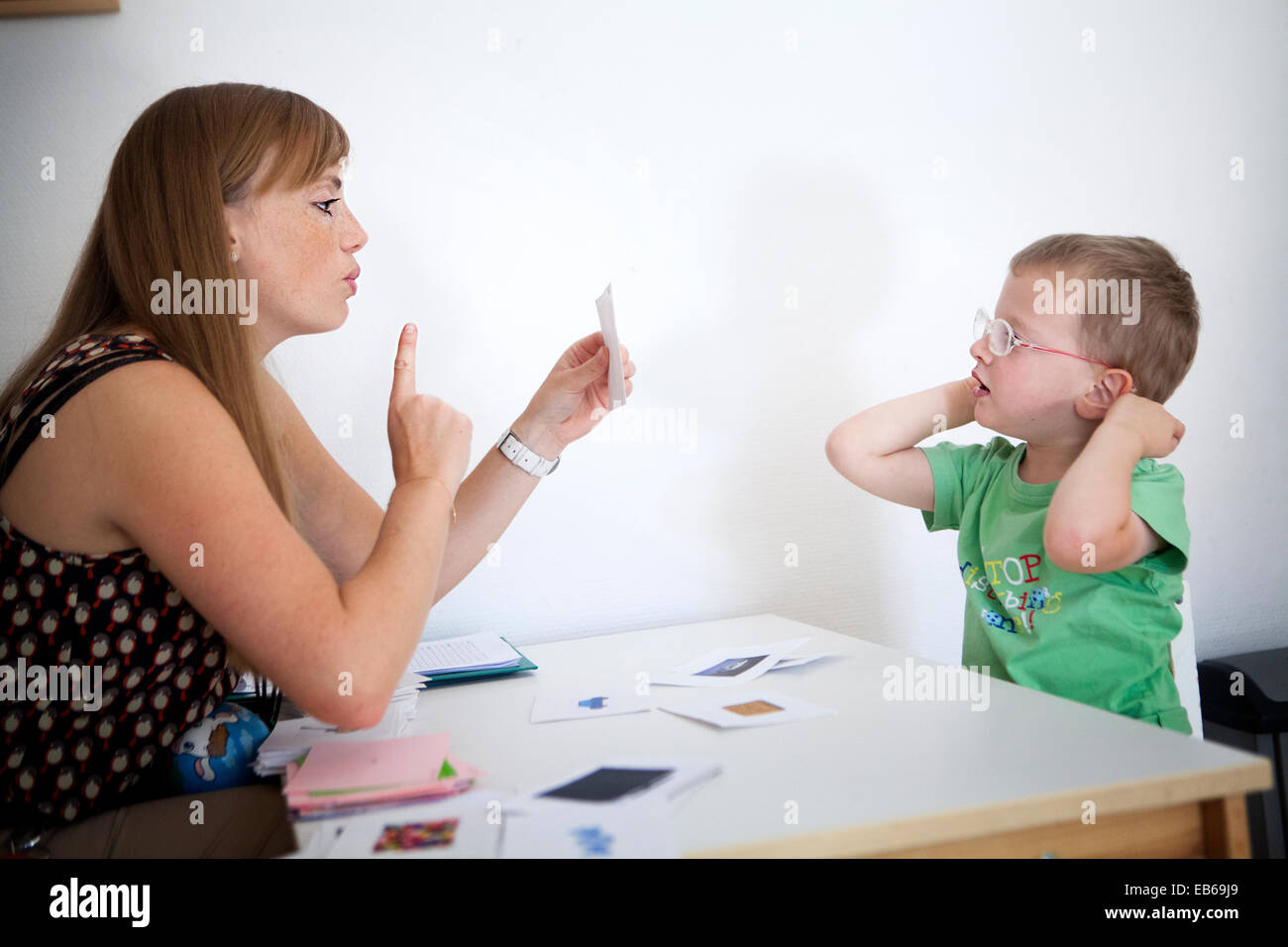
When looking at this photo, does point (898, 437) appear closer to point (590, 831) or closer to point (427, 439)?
point (427, 439)

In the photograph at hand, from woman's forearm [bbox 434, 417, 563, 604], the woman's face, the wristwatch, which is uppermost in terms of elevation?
the woman's face

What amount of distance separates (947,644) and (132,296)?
155 centimetres

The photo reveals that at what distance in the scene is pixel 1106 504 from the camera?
119cm

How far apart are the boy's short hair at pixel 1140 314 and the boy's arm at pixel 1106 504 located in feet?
0.37

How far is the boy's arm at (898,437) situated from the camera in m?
1.57

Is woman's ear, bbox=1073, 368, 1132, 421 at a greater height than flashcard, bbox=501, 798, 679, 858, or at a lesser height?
greater

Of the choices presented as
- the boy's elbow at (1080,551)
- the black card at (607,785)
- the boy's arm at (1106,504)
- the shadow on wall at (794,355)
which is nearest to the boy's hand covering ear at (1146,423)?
the boy's arm at (1106,504)

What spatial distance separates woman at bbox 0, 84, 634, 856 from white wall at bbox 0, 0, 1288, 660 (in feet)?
1.38

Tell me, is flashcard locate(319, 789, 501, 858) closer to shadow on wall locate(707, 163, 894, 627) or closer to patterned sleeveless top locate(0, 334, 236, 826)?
patterned sleeveless top locate(0, 334, 236, 826)

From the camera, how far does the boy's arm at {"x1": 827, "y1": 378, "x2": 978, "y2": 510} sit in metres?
1.57

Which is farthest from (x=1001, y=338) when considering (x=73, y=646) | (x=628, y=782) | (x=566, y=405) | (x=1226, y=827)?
(x=73, y=646)

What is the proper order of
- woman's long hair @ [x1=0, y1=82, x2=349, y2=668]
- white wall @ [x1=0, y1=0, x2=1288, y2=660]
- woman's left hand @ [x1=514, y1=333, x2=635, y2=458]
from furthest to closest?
white wall @ [x1=0, y1=0, x2=1288, y2=660], woman's left hand @ [x1=514, y1=333, x2=635, y2=458], woman's long hair @ [x1=0, y1=82, x2=349, y2=668]

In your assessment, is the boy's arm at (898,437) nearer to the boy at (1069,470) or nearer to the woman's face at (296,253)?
the boy at (1069,470)


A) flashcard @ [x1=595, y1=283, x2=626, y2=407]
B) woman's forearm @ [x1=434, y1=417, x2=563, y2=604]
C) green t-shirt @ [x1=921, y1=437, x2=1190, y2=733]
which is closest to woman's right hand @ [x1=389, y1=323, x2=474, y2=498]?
flashcard @ [x1=595, y1=283, x2=626, y2=407]
